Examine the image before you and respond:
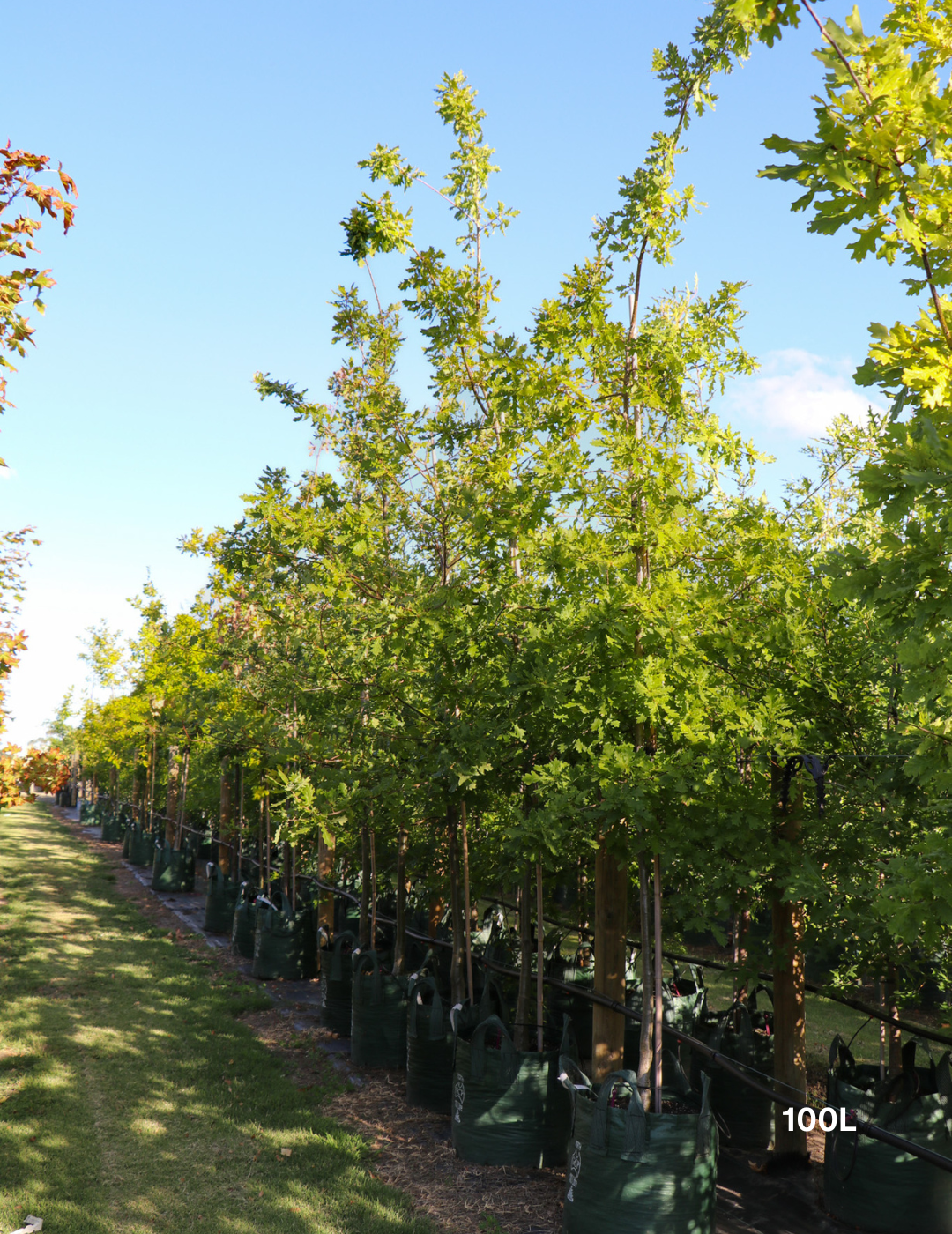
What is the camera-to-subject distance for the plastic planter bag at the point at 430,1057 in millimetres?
6684

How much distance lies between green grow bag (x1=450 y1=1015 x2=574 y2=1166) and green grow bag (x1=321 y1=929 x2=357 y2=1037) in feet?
10.0

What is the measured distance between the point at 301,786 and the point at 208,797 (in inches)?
554

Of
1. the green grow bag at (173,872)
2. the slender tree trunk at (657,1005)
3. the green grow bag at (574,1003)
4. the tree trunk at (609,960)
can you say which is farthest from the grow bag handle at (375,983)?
the green grow bag at (173,872)

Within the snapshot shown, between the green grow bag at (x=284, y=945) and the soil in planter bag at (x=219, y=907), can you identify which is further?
the soil in planter bag at (x=219, y=907)

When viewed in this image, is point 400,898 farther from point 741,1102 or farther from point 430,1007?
point 741,1102

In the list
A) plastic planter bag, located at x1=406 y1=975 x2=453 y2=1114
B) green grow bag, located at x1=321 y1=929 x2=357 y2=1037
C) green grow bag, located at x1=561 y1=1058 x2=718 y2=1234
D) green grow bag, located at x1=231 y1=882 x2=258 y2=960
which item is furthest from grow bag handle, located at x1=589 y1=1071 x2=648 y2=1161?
green grow bag, located at x1=231 y1=882 x2=258 y2=960

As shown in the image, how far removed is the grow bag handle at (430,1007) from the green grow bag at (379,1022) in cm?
62

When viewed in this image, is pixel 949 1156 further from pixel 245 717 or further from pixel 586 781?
pixel 245 717

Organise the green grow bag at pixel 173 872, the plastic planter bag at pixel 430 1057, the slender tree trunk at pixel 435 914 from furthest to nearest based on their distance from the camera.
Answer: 1. the green grow bag at pixel 173 872
2. the slender tree trunk at pixel 435 914
3. the plastic planter bag at pixel 430 1057

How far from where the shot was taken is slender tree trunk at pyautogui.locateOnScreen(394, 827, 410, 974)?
26.2ft

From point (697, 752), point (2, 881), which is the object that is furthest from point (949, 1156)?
point (2, 881)

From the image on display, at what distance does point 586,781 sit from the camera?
5.00 m

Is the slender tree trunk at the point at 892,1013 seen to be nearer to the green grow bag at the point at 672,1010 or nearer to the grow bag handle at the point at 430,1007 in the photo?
the green grow bag at the point at 672,1010

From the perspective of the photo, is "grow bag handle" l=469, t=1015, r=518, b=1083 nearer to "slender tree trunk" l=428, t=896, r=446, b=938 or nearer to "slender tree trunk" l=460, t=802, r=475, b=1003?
"slender tree trunk" l=460, t=802, r=475, b=1003
